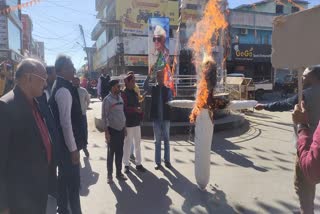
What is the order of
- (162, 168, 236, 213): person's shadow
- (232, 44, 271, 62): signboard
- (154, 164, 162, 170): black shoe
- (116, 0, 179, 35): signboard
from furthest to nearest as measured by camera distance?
(232, 44, 271, 62): signboard
(116, 0, 179, 35): signboard
(154, 164, 162, 170): black shoe
(162, 168, 236, 213): person's shadow

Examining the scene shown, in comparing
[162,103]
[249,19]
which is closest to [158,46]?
[162,103]

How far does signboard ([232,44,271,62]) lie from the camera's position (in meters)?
34.7

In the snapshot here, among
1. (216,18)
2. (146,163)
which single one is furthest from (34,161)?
(216,18)

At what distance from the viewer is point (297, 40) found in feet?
11.5

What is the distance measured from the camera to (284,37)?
3697mm

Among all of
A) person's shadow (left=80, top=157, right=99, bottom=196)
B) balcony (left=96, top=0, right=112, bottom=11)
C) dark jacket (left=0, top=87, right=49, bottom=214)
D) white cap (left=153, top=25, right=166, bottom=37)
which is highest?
balcony (left=96, top=0, right=112, bottom=11)

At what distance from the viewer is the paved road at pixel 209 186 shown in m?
5.00

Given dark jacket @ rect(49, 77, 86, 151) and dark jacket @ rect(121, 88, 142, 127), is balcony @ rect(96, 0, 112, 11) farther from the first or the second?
dark jacket @ rect(49, 77, 86, 151)

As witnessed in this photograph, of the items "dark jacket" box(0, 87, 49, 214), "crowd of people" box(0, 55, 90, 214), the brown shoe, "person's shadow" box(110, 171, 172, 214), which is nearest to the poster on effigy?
"person's shadow" box(110, 171, 172, 214)

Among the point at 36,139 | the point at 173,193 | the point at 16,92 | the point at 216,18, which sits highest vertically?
the point at 216,18

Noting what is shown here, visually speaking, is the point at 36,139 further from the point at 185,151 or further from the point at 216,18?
the point at 185,151

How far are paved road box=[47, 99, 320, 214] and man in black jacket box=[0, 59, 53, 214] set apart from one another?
2.32 m

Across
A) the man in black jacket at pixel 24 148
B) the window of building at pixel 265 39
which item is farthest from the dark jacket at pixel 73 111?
the window of building at pixel 265 39

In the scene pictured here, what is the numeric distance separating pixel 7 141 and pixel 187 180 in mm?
4260
